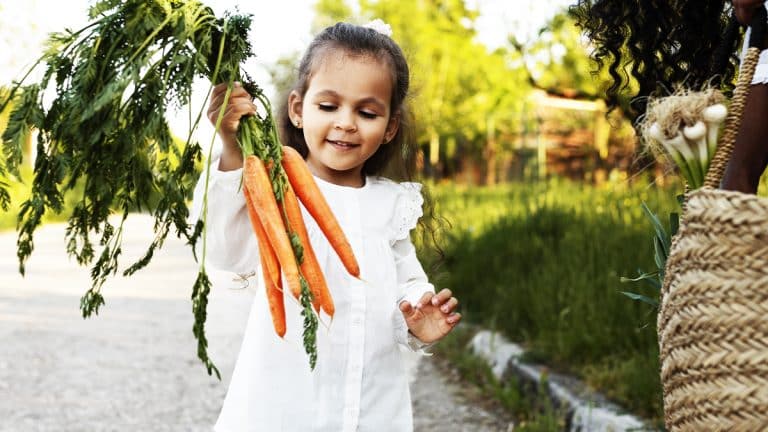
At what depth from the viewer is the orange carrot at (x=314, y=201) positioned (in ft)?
6.52

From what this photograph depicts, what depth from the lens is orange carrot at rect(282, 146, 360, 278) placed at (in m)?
A: 1.99

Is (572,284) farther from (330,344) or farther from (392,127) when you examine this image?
(330,344)

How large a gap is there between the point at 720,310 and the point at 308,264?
85 centimetres

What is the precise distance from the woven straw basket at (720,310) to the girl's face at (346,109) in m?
0.94

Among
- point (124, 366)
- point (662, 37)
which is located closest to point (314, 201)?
point (662, 37)

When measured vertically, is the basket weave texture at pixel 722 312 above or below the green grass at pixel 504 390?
above

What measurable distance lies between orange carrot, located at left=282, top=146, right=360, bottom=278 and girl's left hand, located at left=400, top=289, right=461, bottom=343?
30 cm

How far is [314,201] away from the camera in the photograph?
2000 mm

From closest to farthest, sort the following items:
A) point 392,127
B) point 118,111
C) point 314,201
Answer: point 118,111 → point 314,201 → point 392,127

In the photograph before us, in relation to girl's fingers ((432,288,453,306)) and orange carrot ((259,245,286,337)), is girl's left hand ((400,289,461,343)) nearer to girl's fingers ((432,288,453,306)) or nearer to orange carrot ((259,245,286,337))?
girl's fingers ((432,288,453,306))

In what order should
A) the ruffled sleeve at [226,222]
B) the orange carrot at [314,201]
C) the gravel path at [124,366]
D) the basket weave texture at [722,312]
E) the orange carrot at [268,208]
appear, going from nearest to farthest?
the basket weave texture at [722,312] < the orange carrot at [268,208] < the orange carrot at [314,201] < the ruffled sleeve at [226,222] < the gravel path at [124,366]

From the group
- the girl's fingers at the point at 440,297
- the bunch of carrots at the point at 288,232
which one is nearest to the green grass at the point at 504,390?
the girl's fingers at the point at 440,297

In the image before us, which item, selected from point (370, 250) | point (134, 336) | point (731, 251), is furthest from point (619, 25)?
point (134, 336)

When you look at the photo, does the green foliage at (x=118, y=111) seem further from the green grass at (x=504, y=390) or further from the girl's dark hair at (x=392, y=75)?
the green grass at (x=504, y=390)
